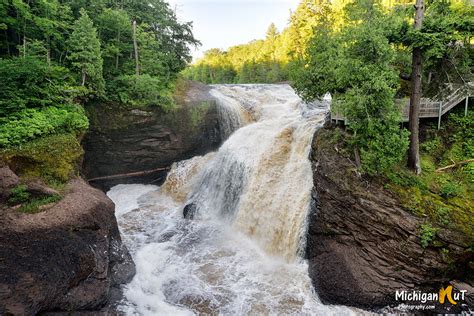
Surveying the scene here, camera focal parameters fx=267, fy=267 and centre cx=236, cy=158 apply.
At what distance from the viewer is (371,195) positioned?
934 cm

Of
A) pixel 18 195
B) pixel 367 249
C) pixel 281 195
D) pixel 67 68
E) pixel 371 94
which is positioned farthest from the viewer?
pixel 67 68

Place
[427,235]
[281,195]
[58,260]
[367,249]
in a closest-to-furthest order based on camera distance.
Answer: [58,260]
[427,235]
[367,249]
[281,195]

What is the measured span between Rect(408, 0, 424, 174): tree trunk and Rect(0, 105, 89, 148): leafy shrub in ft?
48.4

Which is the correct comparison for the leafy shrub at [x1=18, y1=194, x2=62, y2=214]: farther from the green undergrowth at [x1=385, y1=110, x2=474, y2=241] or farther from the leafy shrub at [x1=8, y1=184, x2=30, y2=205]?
the green undergrowth at [x1=385, y1=110, x2=474, y2=241]

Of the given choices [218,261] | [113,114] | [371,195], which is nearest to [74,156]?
[113,114]

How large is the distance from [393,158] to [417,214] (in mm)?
1919

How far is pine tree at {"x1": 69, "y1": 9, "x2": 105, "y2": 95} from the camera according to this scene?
15273 mm

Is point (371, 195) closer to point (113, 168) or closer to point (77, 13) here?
point (113, 168)

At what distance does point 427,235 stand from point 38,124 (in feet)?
50.2

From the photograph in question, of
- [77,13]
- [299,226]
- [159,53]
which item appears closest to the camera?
[299,226]

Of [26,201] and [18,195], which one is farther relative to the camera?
[26,201]

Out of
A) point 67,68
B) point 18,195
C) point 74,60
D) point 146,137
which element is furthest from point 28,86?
point 146,137

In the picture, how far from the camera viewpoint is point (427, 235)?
26.8 ft

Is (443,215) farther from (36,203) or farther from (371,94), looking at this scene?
(36,203)
